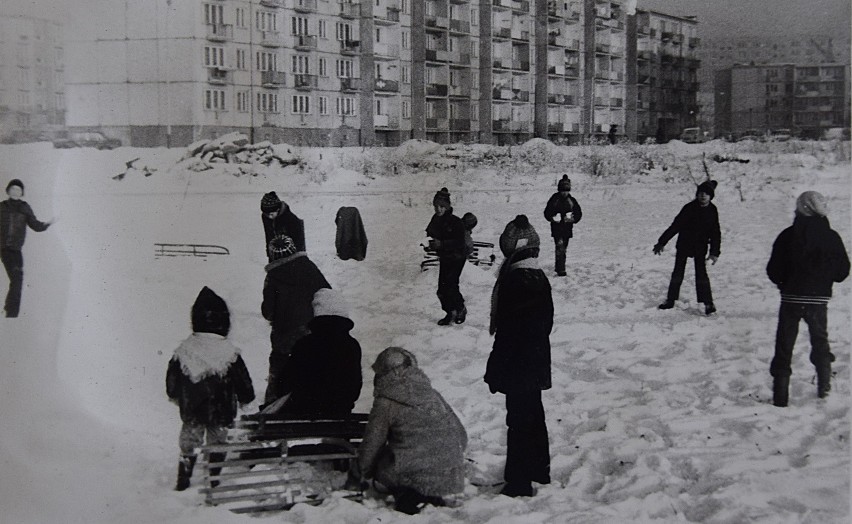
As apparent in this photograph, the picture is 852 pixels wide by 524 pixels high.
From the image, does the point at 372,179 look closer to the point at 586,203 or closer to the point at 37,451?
the point at 586,203

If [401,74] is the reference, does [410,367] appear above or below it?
below

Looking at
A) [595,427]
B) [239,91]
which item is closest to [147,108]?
[239,91]

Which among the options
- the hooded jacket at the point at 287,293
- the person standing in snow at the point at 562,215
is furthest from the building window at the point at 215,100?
the person standing in snow at the point at 562,215

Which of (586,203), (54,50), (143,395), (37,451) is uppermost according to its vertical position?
(54,50)

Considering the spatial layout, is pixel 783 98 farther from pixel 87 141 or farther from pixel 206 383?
pixel 87 141

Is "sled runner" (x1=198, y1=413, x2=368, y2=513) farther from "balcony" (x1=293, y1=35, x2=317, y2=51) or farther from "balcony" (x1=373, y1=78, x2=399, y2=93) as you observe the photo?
"balcony" (x1=293, y1=35, x2=317, y2=51)

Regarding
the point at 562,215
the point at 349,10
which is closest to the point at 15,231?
the point at 349,10

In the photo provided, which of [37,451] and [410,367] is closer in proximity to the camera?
[410,367]
